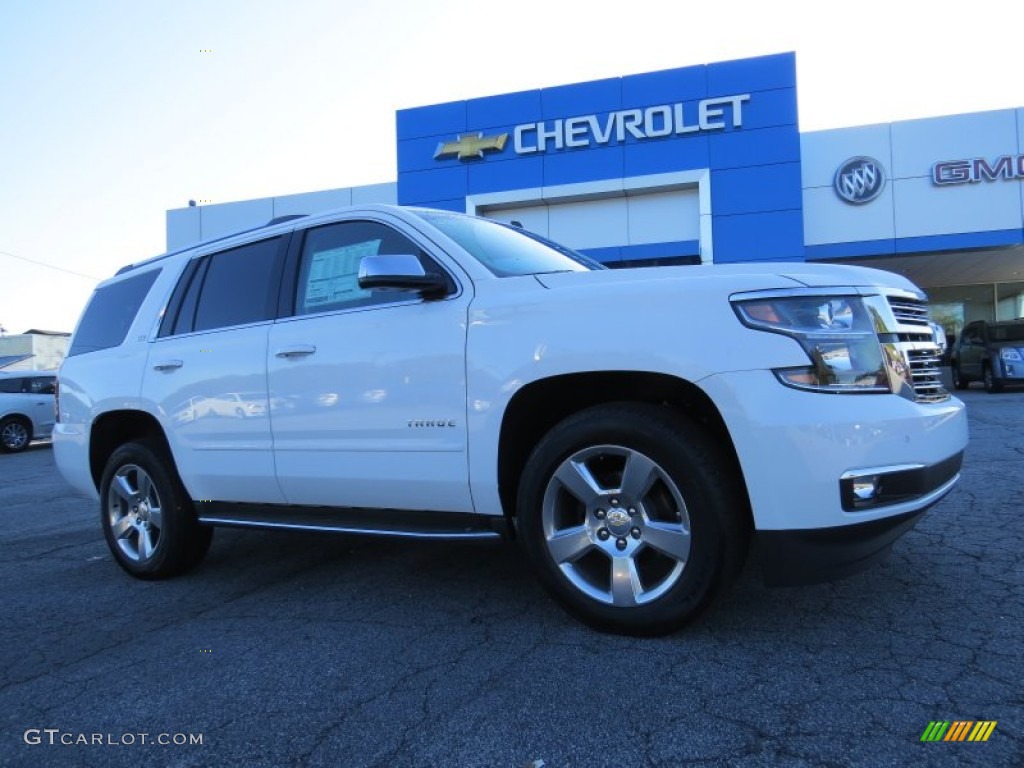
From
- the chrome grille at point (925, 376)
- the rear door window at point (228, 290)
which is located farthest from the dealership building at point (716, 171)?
the chrome grille at point (925, 376)

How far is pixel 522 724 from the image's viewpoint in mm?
2340

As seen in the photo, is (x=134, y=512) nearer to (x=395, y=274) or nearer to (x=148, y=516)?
(x=148, y=516)

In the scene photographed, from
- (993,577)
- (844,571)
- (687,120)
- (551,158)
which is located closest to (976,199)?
(687,120)

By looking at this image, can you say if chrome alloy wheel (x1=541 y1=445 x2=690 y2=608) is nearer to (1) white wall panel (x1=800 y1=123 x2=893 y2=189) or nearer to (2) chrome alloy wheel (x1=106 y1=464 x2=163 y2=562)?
(2) chrome alloy wheel (x1=106 y1=464 x2=163 y2=562)

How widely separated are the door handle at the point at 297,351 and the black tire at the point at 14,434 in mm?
14095

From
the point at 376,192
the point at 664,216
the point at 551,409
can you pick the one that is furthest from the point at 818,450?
the point at 376,192

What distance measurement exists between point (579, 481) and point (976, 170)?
20329 millimetres

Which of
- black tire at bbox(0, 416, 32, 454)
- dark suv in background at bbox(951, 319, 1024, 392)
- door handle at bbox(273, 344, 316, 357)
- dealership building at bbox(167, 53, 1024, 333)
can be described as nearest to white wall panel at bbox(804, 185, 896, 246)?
dealership building at bbox(167, 53, 1024, 333)

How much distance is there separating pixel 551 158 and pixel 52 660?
→ 1864 centimetres

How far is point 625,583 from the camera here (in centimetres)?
288

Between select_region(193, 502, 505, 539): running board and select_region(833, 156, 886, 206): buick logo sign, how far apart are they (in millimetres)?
19215

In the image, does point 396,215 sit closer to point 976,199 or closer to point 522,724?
point 522,724

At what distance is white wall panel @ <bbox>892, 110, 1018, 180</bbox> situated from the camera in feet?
60.5

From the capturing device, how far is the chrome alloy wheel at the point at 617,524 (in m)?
2.80
